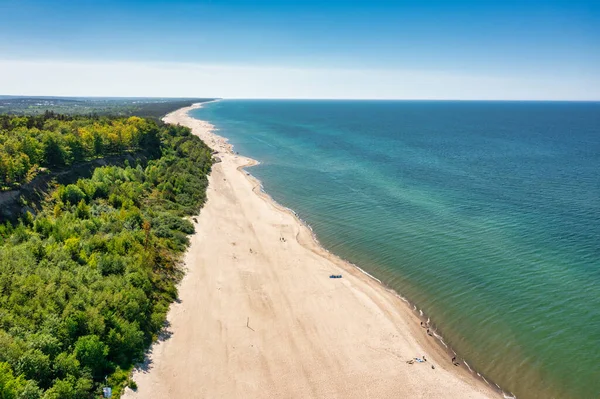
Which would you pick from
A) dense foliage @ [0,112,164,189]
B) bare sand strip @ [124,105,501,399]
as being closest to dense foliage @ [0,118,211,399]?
dense foliage @ [0,112,164,189]

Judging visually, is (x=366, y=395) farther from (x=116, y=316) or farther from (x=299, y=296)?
(x=116, y=316)

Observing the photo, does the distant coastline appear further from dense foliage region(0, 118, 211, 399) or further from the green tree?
the green tree

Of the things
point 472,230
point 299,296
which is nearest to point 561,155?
point 472,230

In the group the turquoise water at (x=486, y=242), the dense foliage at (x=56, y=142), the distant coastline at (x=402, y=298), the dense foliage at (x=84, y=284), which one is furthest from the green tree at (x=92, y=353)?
the dense foliage at (x=56, y=142)

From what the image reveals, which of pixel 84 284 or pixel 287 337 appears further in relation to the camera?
pixel 287 337

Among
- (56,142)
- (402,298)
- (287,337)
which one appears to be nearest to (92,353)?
(287,337)

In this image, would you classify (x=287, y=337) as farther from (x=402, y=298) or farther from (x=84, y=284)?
(x=84, y=284)
